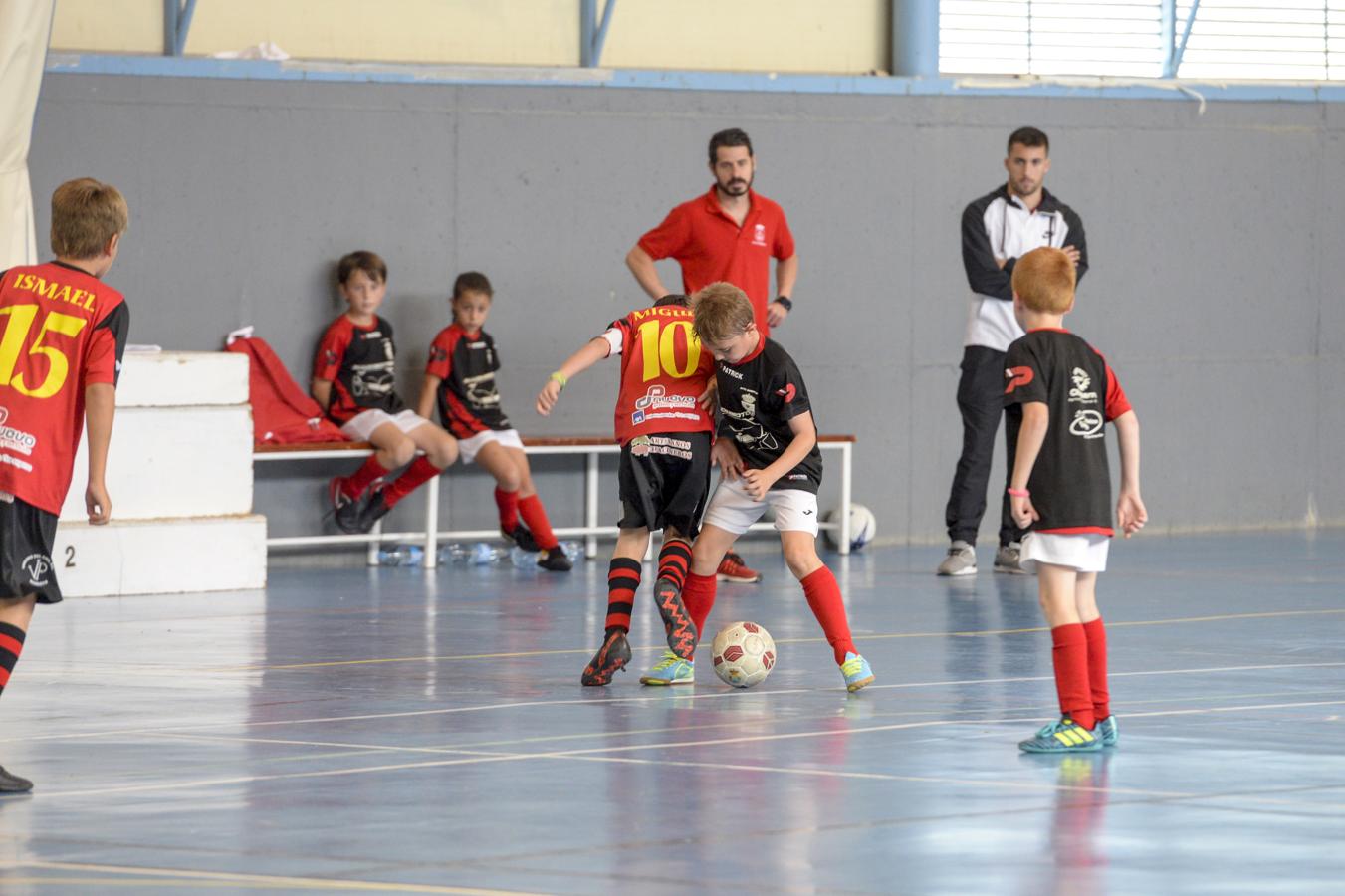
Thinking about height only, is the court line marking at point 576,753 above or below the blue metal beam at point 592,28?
below

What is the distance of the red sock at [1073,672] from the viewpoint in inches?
232

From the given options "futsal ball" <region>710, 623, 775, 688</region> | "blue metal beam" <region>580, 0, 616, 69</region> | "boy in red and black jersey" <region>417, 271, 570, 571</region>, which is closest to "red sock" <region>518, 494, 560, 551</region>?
"boy in red and black jersey" <region>417, 271, 570, 571</region>

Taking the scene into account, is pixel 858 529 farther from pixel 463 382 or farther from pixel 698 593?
pixel 698 593

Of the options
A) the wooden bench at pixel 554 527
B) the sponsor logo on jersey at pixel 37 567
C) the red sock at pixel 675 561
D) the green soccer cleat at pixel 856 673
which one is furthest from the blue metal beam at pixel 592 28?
the sponsor logo on jersey at pixel 37 567

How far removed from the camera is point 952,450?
534 inches

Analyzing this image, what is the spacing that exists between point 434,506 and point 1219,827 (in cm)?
723

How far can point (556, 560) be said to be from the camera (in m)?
11.5

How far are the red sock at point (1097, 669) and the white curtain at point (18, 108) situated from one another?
5.67 meters

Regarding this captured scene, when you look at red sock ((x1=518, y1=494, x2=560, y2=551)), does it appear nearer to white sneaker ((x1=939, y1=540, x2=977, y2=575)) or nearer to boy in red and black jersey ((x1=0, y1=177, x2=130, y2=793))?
white sneaker ((x1=939, y1=540, x2=977, y2=575))

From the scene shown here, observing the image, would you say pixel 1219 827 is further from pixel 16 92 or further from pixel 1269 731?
pixel 16 92

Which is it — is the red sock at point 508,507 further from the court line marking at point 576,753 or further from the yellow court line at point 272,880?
the yellow court line at point 272,880

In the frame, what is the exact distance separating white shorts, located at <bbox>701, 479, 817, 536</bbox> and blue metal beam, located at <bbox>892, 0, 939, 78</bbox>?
261 inches

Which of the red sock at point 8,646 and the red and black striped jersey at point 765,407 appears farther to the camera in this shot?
the red and black striped jersey at point 765,407

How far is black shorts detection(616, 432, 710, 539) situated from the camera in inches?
288
